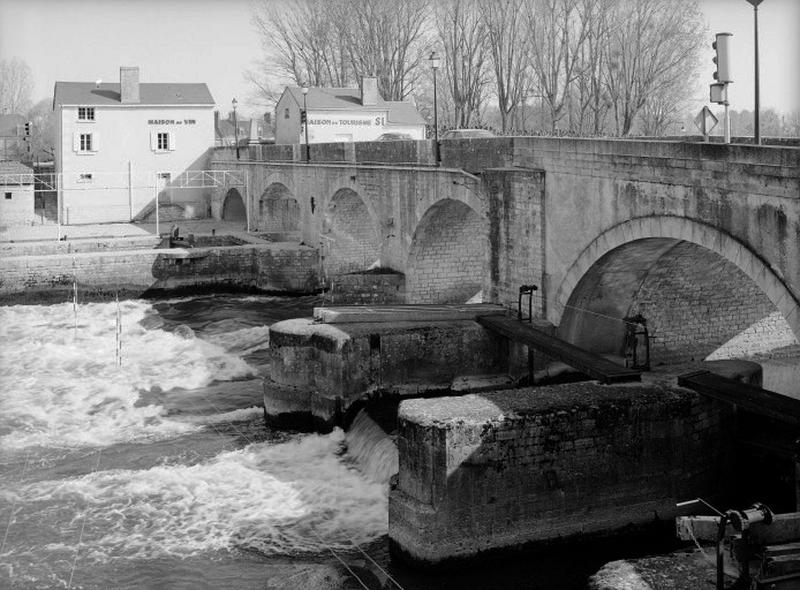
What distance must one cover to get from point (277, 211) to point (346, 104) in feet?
30.9

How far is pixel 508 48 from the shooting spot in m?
38.7

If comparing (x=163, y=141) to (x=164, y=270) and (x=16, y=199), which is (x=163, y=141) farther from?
(x=164, y=270)

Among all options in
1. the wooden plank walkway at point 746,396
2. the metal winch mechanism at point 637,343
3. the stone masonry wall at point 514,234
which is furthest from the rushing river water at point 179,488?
the stone masonry wall at point 514,234

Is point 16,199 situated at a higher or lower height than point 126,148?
lower

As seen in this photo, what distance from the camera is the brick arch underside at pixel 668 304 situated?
1520 cm

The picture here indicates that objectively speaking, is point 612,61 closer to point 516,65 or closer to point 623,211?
point 516,65

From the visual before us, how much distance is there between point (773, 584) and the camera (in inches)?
325

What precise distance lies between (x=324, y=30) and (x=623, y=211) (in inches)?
1588

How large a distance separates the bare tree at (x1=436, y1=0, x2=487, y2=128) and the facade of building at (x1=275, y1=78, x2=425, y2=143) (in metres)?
2.78

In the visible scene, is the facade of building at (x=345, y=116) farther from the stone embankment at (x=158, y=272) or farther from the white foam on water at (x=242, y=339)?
the white foam on water at (x=242, y=339)

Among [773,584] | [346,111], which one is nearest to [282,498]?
[773,584]

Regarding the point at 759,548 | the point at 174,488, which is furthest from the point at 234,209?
the point at 759,548

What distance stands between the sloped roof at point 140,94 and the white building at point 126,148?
0.13 ft

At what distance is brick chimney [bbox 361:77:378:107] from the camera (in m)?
44.7
